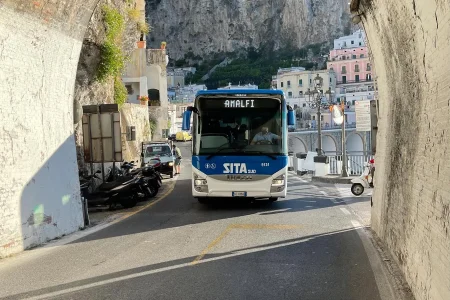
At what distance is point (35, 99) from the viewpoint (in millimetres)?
8383

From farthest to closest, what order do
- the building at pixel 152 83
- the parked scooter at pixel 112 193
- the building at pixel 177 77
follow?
1. the building at pixel 177 77
2. the building at pixel 152 83
3. the parked scooter at pixel 112 193

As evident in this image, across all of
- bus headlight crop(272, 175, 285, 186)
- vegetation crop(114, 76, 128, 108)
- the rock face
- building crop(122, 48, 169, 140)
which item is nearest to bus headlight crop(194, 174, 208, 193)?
bus headlight crop(272, 175, 285, 186)

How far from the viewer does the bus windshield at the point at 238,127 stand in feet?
39.0

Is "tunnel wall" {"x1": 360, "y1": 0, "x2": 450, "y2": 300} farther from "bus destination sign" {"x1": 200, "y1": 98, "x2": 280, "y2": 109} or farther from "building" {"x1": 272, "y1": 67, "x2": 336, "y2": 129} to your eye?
"building" {"x1": 272, "y1": 67, "x2": 336, "y2": 129}

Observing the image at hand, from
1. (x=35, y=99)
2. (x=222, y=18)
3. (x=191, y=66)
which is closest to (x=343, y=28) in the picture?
(x=222, y=18)

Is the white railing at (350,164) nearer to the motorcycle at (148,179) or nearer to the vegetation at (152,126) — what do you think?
the motorcycle at (148,179)

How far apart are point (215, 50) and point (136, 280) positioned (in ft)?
445

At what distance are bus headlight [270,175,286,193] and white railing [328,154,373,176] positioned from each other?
37.8ft

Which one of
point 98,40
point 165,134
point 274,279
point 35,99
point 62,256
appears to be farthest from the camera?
point 165,134

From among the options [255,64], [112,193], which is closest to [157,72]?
[112,193]

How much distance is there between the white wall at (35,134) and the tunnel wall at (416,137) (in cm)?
539

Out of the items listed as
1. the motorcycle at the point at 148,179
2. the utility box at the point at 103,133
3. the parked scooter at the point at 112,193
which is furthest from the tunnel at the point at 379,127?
the motorcycle at the point at 148,179

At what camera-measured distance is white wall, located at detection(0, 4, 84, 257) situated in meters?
7.57

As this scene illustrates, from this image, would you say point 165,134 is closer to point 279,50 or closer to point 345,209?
point 345,209
